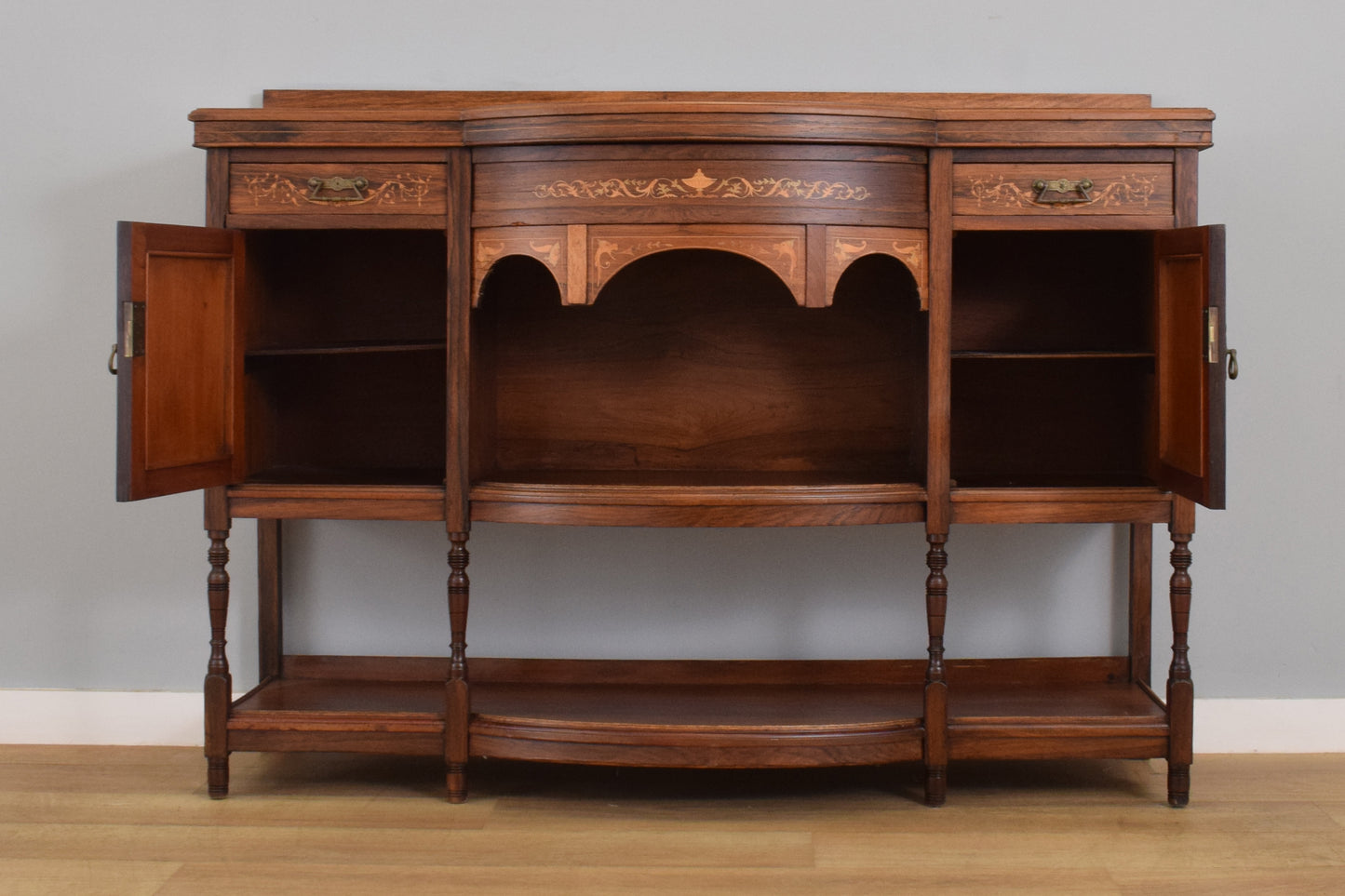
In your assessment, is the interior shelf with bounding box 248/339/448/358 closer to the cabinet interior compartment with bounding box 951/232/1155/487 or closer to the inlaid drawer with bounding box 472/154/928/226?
the inlaid drawer with bounding box 472/154/928/226

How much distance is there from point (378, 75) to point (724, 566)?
4.99 ft

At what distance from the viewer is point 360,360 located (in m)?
3.35

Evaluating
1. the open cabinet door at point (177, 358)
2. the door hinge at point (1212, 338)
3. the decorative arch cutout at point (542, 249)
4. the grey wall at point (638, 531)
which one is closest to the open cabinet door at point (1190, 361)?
the door hinge at point (1212, 338)

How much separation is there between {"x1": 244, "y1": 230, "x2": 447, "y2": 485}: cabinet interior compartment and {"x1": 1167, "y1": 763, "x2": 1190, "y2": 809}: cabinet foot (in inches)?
72.4

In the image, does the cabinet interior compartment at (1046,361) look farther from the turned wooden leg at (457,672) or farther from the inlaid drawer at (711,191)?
the turned wooden leg at (457,672)

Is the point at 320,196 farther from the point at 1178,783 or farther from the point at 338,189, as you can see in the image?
the point at 1178,783

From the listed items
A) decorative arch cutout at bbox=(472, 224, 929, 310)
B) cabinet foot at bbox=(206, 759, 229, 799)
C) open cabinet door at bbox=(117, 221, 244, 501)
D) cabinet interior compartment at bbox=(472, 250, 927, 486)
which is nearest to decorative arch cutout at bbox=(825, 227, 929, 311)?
decorative arch cutout at bbox=(472, 224, 929, 310)

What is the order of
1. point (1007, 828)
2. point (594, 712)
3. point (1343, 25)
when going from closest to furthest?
point (1007, 828) → point (594, 712) → point (1343, 25)

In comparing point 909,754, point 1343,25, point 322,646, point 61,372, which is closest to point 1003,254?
point 1343,25

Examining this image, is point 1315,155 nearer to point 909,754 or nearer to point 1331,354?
point 1331,354

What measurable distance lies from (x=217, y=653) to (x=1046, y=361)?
2.12 m

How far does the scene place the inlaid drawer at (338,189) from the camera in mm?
2820

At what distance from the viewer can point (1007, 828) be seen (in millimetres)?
2770

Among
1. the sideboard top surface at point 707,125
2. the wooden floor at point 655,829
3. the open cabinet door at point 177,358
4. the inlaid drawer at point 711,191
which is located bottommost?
the wooden floor at point 655,829
